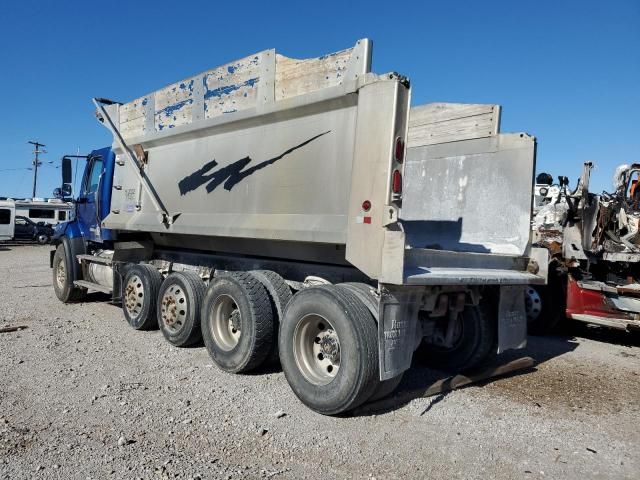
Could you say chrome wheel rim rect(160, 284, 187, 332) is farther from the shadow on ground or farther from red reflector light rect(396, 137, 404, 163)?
red reflector light rect(396, 137, 404, 163)

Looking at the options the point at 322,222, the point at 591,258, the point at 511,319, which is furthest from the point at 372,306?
the point at 591,258

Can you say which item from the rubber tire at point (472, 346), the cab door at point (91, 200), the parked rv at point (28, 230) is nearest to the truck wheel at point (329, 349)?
the rubber tire at point (472, 346)

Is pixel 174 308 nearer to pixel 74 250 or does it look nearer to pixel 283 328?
pixel 283 328

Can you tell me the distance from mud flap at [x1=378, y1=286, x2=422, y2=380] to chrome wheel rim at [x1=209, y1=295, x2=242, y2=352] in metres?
2.04

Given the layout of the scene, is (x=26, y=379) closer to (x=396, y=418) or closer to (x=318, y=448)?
(x=318, y=448)

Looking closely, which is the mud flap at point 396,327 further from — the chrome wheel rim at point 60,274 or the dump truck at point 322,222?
the chrome wheel rim at point 60,274

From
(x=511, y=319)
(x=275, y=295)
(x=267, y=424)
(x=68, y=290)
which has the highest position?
(x=275, y=295)

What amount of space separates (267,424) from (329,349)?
2.53 feet

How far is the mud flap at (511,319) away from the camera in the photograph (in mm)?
5082

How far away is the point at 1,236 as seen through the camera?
→ 2984cm

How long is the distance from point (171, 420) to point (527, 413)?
118 inches

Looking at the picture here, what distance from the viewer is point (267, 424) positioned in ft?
12.9

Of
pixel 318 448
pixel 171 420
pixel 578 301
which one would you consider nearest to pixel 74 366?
pixel 171 420

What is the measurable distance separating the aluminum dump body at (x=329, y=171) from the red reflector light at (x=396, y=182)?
1cm
